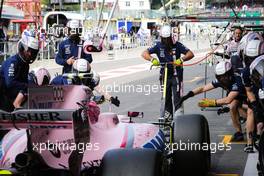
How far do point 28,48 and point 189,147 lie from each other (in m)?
1.83

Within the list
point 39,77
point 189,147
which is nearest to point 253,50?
point 189,147

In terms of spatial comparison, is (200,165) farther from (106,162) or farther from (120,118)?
(106,162)

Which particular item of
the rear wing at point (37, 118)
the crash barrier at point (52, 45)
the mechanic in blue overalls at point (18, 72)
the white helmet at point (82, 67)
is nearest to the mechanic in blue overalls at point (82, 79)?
the white helmet at point (82, 67)

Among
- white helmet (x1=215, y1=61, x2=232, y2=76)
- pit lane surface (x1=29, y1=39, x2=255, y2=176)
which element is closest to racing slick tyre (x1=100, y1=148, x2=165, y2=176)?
pit lane surface (x1=29, y1=39, x2=255, y2=176)

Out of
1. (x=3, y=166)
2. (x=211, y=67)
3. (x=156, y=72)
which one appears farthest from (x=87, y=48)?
(x=211, y=67)

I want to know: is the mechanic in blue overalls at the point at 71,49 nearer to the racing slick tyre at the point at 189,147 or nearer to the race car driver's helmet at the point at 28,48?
the race car driver's helmet at the point at 28,48

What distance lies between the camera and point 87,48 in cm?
885

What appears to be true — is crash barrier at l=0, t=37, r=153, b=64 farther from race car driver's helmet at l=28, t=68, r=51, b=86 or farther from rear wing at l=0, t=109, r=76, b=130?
rear wing at l=0, t=109, r=76, b=130

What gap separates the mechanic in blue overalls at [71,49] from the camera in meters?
8.98

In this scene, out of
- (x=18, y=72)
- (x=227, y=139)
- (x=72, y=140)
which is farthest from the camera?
(x=227, y=139)

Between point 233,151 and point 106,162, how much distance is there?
13.4 feet

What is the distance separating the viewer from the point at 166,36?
8633 millimetres

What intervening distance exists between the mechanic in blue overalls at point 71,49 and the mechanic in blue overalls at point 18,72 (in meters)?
2.80

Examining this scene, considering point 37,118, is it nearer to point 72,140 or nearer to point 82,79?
point 72,140
